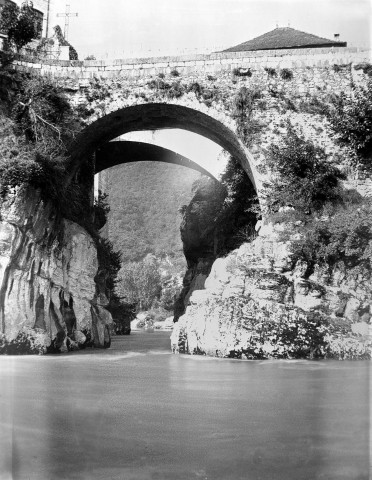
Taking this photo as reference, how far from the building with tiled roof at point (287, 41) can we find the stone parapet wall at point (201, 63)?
7.73 ft

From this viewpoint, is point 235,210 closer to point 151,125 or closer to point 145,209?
point 151,125

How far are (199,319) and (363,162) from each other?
5.41 meters

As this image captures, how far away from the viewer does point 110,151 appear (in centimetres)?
2127

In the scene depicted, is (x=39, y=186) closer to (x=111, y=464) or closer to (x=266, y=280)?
(x=266, y=280)

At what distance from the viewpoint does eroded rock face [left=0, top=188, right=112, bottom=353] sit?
12555 millimetres

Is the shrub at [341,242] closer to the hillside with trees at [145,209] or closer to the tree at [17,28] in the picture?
the tree at [17,28]

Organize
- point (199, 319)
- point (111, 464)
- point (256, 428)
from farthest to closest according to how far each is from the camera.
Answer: point (199, 319)
point (256, 428)
point (111, 464)

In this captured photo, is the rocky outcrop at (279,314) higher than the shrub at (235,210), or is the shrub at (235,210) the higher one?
the shrub at (235,210)

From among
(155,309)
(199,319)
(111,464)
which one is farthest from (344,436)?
(155,309)

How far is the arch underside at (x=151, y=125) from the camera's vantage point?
1552cm

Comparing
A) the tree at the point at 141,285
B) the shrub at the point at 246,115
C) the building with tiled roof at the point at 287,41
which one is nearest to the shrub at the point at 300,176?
the shrub at the point at 246,115

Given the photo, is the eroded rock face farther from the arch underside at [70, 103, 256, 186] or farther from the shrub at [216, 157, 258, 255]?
the shrub at [216, 157, 258, 255]

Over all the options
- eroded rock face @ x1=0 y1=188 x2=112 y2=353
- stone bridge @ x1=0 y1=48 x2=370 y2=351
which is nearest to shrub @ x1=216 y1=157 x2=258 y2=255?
stone bridge @ x1=0 y1=48 x2=370 y2=351

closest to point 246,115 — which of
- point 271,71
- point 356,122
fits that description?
point 271,71
